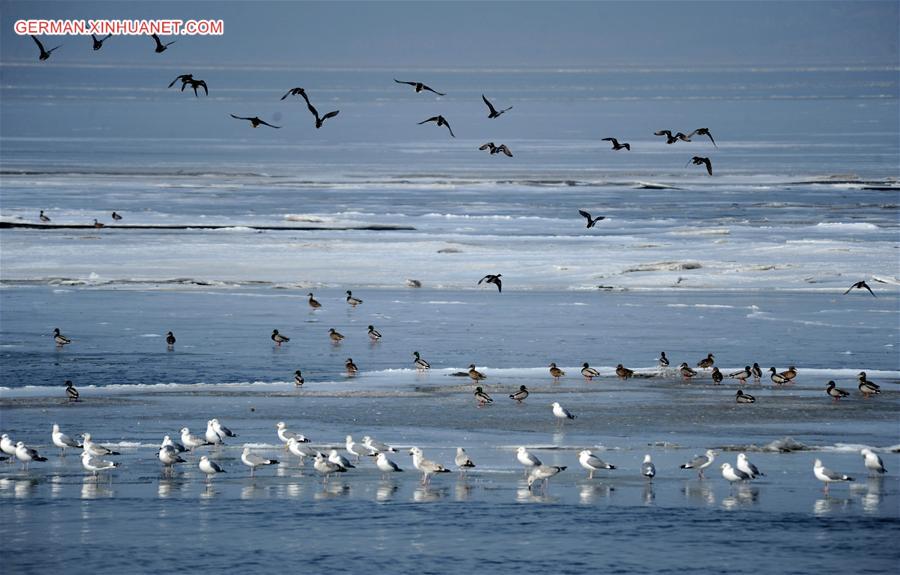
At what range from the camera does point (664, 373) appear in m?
17.6

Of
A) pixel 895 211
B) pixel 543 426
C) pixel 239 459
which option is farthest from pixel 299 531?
pixel 895 211

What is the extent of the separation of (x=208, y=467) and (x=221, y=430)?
1.26 meters

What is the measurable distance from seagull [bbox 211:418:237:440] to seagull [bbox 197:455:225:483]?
2.80 feet

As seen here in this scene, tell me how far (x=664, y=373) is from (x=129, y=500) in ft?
25.4

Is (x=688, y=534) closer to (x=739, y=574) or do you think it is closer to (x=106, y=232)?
(x=739, y=574)

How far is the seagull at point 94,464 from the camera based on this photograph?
1239cm

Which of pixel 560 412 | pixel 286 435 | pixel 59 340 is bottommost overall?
pixel 286 435

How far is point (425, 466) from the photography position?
40.4 feet

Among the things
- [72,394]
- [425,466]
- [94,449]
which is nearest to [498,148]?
[72,394]

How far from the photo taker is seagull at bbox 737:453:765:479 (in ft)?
39.9

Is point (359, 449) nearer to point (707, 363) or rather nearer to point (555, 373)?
point (555, 373)

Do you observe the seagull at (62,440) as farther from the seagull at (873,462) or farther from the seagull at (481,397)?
the seagull at (873,462)

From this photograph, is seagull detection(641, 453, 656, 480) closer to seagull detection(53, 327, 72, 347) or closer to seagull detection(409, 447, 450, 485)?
seagull detection(409, 447, 450, 485)

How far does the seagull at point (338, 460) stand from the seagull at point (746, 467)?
10.8ft
